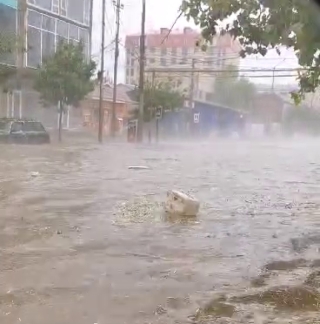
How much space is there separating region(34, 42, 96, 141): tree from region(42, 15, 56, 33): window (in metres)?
4.39

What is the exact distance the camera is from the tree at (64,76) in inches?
1315

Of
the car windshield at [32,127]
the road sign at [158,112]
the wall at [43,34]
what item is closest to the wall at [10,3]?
the wall at [43,34]

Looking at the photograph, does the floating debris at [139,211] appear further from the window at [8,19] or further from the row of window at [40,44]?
the row of window at [40,44]

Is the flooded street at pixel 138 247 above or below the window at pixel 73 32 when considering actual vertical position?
below

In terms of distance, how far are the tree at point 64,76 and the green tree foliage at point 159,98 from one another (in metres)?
8.55

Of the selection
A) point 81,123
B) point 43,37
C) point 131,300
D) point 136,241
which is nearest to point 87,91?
point 43,37

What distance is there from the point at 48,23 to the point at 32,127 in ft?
31.3

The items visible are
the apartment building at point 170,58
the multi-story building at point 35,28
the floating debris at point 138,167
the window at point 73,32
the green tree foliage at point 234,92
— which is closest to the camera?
the floating debris at point 138,167

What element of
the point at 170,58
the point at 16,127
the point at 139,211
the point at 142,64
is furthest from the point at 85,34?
the point at 139,211

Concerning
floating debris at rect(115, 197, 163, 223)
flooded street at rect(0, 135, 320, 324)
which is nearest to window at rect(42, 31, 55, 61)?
flooded street at rect(0, 135, 320, 324)

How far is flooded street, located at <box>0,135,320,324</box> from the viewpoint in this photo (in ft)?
17.3

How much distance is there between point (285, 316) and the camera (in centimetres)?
509

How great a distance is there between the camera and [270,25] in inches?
260

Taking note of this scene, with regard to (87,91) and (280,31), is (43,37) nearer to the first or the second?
(87,91)
